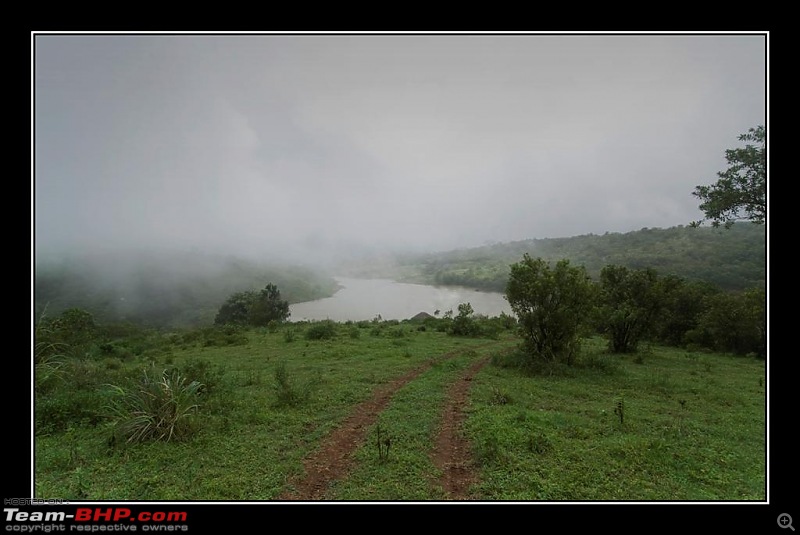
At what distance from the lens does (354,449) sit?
6.95 m

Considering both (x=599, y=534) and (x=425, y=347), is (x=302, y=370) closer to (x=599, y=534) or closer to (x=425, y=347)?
(x=425, y=347)

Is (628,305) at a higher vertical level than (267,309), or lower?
higher

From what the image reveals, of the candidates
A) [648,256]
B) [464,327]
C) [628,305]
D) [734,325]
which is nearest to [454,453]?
[628,305]

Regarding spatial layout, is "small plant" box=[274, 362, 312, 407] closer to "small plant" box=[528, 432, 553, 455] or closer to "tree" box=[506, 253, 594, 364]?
"small plant" box=[528, 432, 553, 455]

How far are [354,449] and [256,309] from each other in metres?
36.5


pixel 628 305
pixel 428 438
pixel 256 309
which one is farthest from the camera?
pixel 256 309

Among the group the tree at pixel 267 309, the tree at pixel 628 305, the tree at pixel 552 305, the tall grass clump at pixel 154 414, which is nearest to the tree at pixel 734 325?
the tree at pixel 628 305

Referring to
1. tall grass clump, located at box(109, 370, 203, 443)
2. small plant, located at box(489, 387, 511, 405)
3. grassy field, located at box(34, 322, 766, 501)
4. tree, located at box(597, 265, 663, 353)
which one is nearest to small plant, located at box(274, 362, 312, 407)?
grassy field, located at box(34, 322, 766, 501)

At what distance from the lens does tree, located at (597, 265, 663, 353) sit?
18.6 m

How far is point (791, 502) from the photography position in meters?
4.73

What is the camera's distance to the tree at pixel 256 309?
130 ft

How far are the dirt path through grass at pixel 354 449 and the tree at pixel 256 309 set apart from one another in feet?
102

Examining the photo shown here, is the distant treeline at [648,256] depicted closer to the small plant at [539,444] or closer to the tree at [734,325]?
the tree at [734,325]

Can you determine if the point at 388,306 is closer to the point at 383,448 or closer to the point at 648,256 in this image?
the point at 383,448
